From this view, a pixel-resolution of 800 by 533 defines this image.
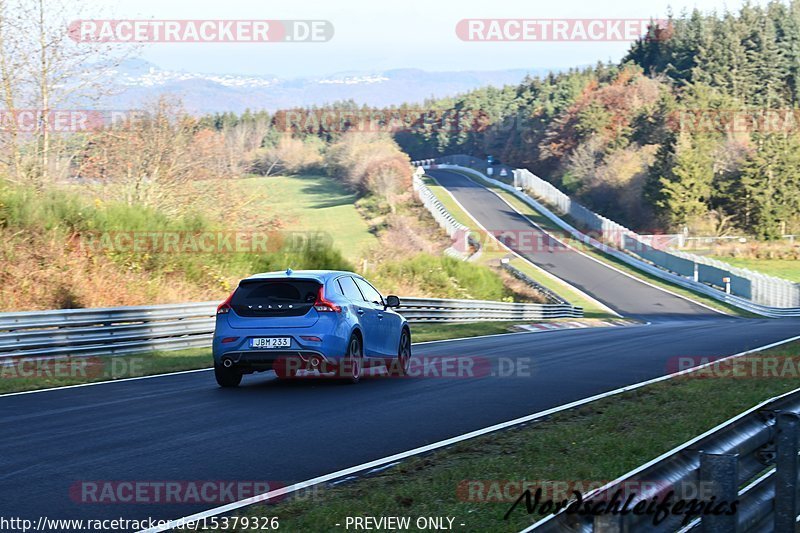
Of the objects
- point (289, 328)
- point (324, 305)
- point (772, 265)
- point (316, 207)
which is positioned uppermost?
point (324, 305)

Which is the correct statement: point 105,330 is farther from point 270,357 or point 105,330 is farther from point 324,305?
point 324,305

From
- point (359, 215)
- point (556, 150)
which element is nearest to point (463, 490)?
point (359, 215)

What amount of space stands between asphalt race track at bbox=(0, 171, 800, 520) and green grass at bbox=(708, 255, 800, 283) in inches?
1824

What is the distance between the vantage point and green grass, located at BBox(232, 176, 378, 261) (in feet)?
120

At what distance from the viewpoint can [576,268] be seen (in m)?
61.7

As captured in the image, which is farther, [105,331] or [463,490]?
[105,331]

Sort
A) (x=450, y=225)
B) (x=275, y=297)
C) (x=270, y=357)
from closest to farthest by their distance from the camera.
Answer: (x=270, y=357) < (x=275, y=297) < (x=450, y=225)

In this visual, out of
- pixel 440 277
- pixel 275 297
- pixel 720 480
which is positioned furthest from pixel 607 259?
pixel 720 480

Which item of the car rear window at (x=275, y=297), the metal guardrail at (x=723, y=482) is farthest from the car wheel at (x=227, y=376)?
the metal guardrail at (x=723, y=482)

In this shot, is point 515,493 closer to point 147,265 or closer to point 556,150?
point 147,265

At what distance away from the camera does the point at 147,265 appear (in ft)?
89.3

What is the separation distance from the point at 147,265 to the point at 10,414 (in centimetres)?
1661

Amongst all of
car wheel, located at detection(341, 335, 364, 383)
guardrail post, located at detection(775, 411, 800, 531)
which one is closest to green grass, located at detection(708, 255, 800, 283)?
car wheel, located at detection(341, 335, 364, 383)

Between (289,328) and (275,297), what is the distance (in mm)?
589
